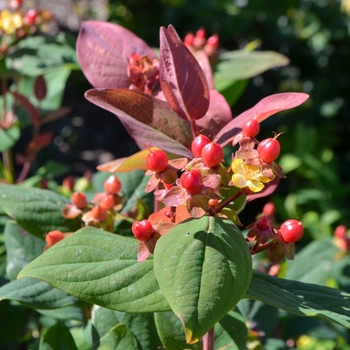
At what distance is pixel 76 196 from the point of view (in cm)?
64

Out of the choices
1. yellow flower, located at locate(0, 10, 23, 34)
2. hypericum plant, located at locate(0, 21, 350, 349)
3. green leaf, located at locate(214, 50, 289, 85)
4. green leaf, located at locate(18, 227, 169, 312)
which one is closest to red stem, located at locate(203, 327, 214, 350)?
hypericum plant, located at locate(0, 21, 350, 349)

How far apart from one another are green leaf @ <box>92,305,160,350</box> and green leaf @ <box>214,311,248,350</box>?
0.08 meters

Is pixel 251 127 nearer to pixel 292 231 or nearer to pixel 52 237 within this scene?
pixel 292 231

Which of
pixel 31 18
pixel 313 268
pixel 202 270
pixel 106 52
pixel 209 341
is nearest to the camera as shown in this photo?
pixel 202 270

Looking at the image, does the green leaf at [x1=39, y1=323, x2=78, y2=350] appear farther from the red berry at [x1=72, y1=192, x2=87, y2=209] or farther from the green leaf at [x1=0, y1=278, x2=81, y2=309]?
the red berry at [x1=72, y1=192, x2=87, y2=209]

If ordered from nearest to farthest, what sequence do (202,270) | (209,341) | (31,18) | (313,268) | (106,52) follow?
(202,270), (209,341), (106,52), (313,268), (31,18)

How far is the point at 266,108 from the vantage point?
525 millimetres

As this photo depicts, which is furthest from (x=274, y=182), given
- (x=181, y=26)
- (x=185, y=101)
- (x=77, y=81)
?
(x=77, y=81)

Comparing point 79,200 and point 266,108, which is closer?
point 266,108

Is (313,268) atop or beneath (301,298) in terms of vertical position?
beneath

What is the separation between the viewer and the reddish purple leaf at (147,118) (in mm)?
540

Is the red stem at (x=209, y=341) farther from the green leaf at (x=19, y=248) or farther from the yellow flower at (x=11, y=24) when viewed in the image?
the yellow flower at (x=11, y=24)

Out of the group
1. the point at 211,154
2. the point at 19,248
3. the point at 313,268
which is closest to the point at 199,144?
the point at 211,154

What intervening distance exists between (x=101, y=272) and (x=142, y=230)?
0.05m
